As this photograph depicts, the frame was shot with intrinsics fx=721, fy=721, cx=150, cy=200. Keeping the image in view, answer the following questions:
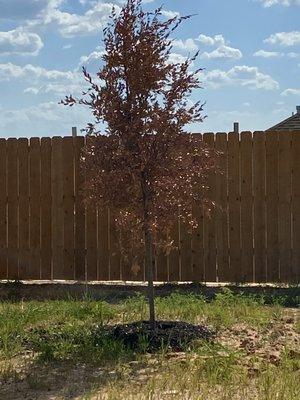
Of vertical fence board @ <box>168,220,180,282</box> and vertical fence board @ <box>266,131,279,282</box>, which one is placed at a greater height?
vertical fence board @ <box>266,131,279,282</box>

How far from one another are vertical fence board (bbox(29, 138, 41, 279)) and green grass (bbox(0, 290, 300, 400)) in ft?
10.4

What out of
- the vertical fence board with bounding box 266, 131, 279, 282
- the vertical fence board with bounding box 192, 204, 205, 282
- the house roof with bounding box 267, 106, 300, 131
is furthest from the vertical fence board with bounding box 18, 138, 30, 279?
the house roof with bounding box 267, 106, 300, 131

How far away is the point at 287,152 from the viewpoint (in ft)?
33.9

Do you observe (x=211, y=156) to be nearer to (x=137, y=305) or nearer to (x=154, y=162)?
(x=154, y=162)

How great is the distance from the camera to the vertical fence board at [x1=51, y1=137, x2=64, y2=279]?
11086 mm

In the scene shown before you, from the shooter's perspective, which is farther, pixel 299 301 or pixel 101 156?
pixel 299 301

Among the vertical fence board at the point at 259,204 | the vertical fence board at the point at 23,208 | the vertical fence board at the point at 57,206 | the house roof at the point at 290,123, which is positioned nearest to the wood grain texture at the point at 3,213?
the vertical fence board at the point at 23,208

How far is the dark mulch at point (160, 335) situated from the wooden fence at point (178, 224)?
359cm

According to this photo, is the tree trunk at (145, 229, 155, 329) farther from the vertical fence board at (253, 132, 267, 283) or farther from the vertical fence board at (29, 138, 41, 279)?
the vertical fence board at (29, 138, 41, 279)

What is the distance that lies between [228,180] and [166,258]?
58.3 inches

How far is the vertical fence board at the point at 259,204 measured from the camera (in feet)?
34.1

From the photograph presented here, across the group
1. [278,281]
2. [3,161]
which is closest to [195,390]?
[278,281]

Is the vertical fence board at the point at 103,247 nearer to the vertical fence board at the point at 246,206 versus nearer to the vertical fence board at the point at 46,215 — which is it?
the vertical fence board at the point at 46,215

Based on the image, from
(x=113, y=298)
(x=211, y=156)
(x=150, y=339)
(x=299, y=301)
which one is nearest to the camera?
(x=150, y=339)
